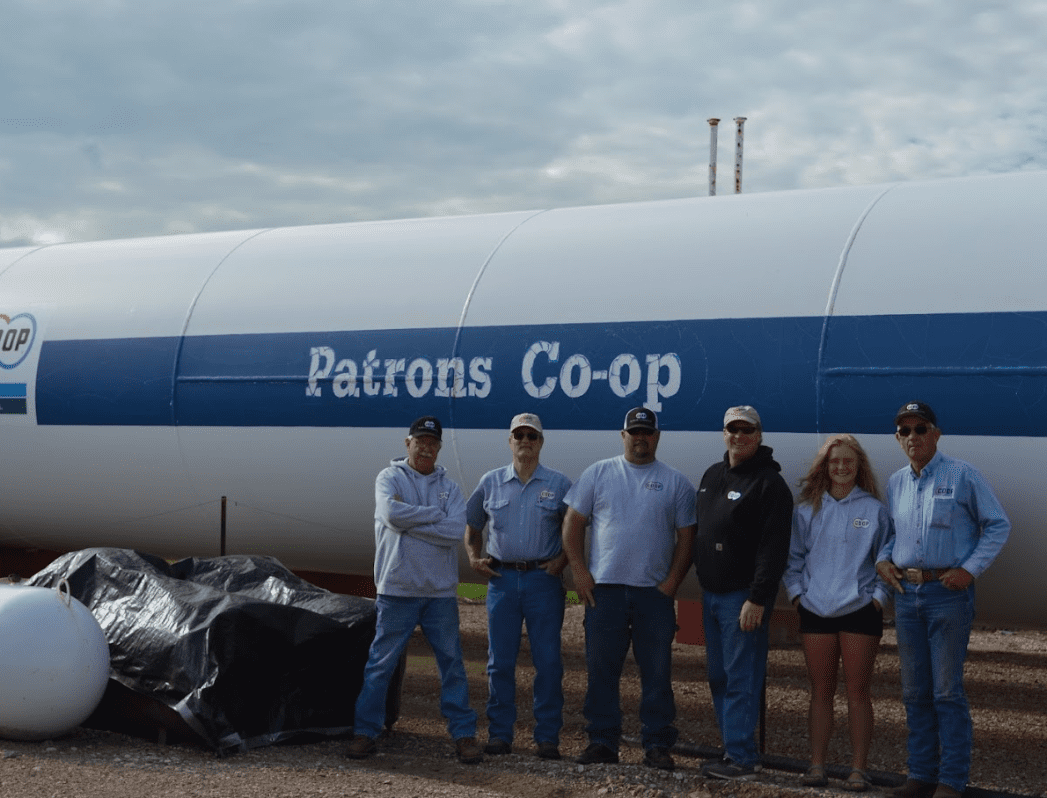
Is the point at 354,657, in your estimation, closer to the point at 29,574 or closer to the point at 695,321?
the point at 695,321

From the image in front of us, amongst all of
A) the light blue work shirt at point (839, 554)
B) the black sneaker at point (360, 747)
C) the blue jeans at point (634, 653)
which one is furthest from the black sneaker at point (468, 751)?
the light blue work shirt at point (839, 554)

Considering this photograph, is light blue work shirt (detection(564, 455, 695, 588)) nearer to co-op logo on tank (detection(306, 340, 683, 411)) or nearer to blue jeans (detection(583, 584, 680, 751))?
blue jeans (detection(583, 584, 680, 751))

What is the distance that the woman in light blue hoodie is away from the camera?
5.70 metres

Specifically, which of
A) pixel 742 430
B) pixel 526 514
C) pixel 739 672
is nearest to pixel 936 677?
pixel 739 672

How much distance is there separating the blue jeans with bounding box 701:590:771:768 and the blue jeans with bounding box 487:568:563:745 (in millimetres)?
867

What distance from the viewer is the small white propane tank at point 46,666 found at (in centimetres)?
621

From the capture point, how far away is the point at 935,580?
18.1 feet

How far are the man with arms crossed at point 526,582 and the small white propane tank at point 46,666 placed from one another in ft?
6.80

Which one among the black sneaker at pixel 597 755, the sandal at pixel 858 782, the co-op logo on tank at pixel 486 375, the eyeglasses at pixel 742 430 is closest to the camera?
the sandal at pixel 858 782

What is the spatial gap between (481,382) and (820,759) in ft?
9.49

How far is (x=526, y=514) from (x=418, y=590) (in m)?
0.68

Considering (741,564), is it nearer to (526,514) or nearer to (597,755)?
(526,514)

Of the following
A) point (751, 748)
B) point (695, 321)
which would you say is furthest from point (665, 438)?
point (751, 748)

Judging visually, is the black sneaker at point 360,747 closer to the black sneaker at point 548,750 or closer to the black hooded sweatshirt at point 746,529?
the black sneaker at point 548,750
